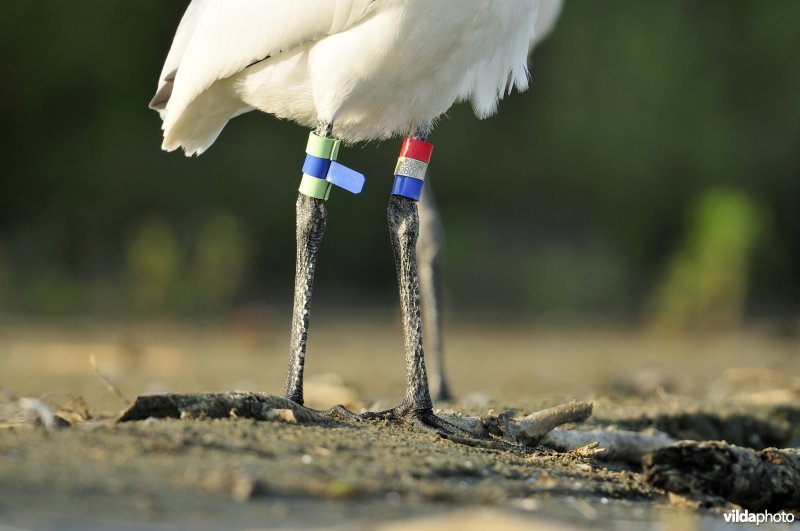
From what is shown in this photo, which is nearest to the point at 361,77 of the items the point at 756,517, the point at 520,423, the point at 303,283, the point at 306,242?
the point at 306,242

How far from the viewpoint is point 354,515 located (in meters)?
2.52

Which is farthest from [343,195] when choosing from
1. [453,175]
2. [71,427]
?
[71,427]

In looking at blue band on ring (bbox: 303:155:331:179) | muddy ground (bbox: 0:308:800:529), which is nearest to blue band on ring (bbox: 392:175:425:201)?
blue band on ring (bbox: 303:155:331:179)

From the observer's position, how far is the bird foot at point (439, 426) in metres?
3.54

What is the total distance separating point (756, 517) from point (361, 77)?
6.15 feet

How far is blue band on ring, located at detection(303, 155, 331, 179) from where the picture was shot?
3.94 m

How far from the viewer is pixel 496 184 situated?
11805 mm

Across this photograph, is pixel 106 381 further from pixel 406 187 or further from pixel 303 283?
pixel 406 187

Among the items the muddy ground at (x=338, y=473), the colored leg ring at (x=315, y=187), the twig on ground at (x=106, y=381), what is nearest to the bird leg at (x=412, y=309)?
the muddy ground at (x=338, y=473)

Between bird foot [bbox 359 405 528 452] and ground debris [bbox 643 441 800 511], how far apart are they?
0.51 meters

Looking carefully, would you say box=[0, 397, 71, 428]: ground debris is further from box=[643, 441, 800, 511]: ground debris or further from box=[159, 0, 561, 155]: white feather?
box=[643, 441, 800, 511]: ground debris

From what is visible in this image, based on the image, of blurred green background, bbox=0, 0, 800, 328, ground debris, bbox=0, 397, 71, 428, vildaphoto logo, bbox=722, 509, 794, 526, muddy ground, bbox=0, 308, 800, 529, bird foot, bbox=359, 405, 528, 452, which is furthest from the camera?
blurred green background, bbox=0, 0, 800, 328

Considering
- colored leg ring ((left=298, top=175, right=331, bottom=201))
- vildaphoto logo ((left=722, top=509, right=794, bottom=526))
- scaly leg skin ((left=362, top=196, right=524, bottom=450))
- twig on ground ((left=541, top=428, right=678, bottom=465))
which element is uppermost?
colored leg ring ((left=298, top=175, right=331, bottom=201))

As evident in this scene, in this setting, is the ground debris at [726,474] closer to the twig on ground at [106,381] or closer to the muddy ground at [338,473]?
the muddy ground at [338,473]
